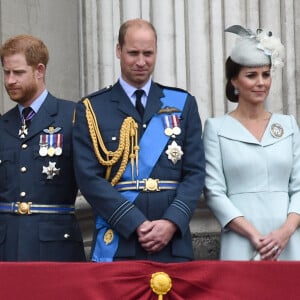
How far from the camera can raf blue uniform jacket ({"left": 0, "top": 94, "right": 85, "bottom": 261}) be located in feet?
21.2

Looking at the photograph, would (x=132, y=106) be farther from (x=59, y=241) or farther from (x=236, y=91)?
(x=59, y=241)

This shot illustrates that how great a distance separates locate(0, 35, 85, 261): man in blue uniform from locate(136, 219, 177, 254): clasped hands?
0.51 m

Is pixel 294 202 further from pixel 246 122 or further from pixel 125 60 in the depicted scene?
pixel 125 60

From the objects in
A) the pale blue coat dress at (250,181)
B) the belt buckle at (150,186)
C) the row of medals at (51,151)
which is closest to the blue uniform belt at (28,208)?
the row of medals at (51,151)

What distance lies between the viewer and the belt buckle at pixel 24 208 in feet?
21.1

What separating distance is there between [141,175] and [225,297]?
781 millimetres

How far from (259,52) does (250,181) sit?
0.60 m

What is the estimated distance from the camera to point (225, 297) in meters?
5.77

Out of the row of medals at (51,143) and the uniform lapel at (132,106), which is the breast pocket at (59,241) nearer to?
the row of medals at (51,143)

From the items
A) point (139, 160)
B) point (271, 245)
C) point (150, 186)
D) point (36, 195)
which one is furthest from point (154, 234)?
point (36, 195)

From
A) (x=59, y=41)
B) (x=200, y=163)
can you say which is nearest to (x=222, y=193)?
(x=200, y=163)

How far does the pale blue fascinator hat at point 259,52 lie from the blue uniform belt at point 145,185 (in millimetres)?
719

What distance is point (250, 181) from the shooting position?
Answer: 6441 mm

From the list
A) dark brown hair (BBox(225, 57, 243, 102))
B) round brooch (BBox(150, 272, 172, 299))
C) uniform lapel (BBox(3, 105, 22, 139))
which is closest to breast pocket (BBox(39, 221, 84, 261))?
uniform lapel (BBox(3, 105, 22, 139))
